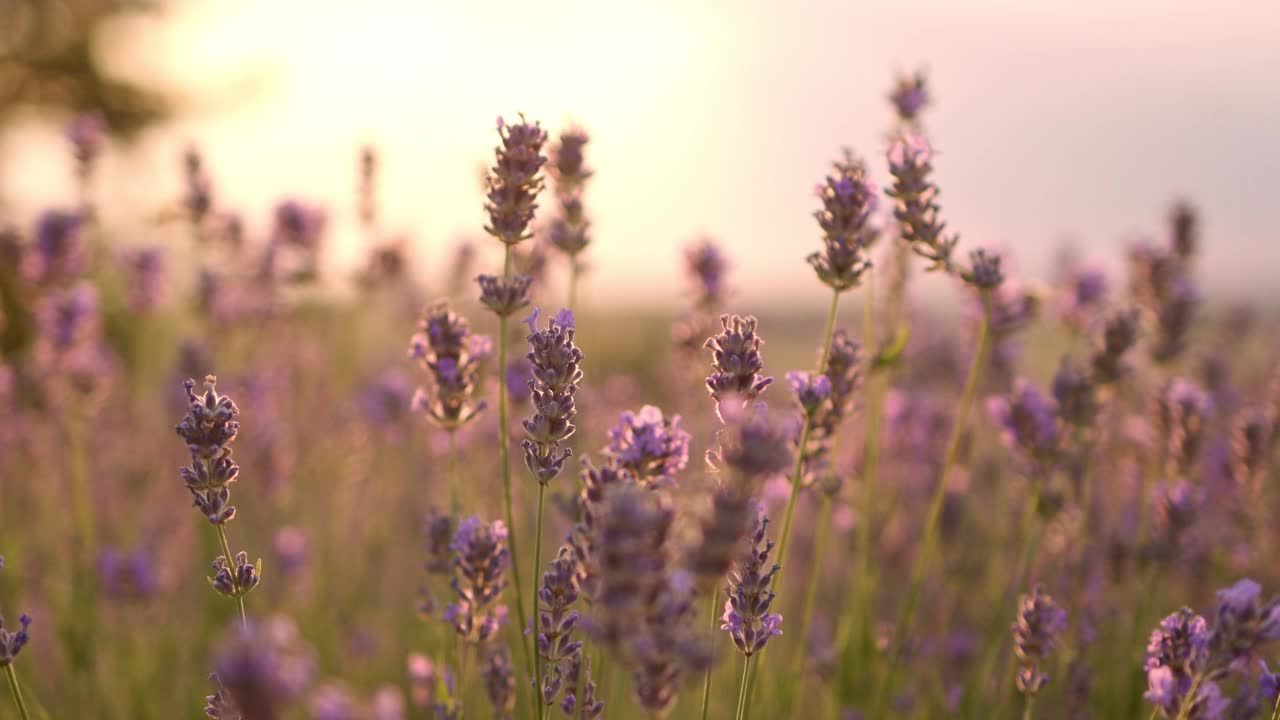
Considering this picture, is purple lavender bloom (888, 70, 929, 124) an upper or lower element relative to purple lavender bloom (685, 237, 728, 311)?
upper

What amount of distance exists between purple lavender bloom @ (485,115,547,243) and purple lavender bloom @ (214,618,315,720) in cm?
111

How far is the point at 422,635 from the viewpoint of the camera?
373 cm

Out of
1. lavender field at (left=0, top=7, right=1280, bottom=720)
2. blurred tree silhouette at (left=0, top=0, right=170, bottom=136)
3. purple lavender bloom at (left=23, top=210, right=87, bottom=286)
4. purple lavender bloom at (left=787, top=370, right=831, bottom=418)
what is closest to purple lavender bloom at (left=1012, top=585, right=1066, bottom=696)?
lavender field at (left=0, top=7, right=1280, bottom=720)

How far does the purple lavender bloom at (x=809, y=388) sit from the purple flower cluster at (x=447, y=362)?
0.72m

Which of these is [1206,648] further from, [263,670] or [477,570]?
[263,670]

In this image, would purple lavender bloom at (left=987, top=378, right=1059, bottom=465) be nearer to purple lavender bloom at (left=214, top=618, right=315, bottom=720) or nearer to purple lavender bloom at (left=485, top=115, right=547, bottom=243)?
purple lavender bloom at (left=485, top=115, right=547, bottom=243)

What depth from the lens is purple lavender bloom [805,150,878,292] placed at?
2070 millimetres

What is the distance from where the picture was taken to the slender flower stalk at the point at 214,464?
5.26ft

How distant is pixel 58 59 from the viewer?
22.5 meters

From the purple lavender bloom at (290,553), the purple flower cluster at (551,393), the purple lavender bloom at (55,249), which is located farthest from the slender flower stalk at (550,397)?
the purple lavender bloom at (55,249)

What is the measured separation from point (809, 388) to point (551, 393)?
21.7 inches

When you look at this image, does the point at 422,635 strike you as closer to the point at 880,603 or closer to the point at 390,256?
the point at 390,256

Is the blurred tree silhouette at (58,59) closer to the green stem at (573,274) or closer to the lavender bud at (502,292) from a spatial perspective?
the green stem at (573,274)

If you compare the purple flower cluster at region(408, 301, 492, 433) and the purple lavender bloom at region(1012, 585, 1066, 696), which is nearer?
the purple flower cluster at region(408, 301, 492, 433)
